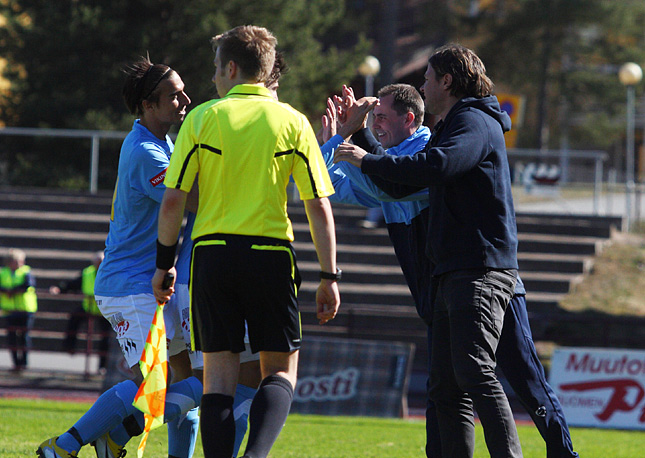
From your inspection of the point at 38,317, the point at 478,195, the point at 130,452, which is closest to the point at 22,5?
the point at 38,317

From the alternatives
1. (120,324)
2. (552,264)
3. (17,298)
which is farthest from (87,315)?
(120,324)

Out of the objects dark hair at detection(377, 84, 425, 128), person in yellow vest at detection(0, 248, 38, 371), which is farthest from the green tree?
dark hair at detection(377, 84, 425, 128)

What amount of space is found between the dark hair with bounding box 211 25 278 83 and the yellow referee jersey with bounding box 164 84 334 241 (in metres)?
0.17

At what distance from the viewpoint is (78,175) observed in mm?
21219

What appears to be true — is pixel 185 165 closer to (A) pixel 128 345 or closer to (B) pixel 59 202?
(A) pixel 128 345

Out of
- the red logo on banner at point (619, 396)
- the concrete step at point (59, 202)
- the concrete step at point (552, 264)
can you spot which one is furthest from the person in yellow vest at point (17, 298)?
the concrete step at point (552, 264)

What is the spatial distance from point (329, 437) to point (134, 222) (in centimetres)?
398

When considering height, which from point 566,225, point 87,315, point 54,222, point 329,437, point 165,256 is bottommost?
point 329,437

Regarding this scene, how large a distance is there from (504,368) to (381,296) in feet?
37.6

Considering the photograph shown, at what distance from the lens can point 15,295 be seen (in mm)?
13648

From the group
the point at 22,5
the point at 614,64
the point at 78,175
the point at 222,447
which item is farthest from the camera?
the point at 614,64

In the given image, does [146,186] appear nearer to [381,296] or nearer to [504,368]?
[504,368]

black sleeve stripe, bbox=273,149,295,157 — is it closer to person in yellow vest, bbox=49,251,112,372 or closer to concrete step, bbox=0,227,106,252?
person in yellow vest, bbox=49,251,112,372

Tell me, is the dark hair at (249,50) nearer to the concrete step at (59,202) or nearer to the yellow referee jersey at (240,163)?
the yellow referee jersey at (240,163)
